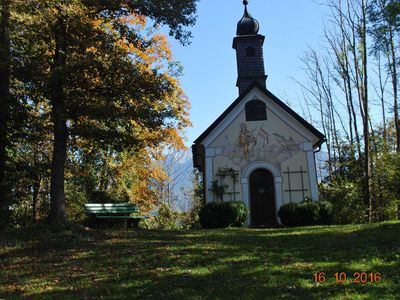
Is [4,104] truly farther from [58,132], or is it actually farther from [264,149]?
[264,149]

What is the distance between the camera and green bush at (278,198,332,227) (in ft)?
53.1

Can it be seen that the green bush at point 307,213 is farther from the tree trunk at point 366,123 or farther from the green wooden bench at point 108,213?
the green wooden bench at point 108,213

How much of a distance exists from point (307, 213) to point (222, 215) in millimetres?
3483

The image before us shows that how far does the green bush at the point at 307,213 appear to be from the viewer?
16172 millimetres

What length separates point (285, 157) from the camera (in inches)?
745

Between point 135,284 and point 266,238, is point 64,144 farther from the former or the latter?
point 135,284

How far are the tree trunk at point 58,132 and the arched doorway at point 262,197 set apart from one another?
9359 mm

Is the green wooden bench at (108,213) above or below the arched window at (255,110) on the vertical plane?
below

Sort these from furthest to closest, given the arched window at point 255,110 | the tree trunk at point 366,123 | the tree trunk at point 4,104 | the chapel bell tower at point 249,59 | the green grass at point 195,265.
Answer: the chapel bell tower at point 249,59
the arched window at point 255,110
the tree trunk at point 366,123
the tree trunk at point 4,104
the green grass at point 195,265

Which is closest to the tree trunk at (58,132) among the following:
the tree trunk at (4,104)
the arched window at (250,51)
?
the tree trunk at (4,104)

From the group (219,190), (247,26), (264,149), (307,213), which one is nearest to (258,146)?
(264,149)
